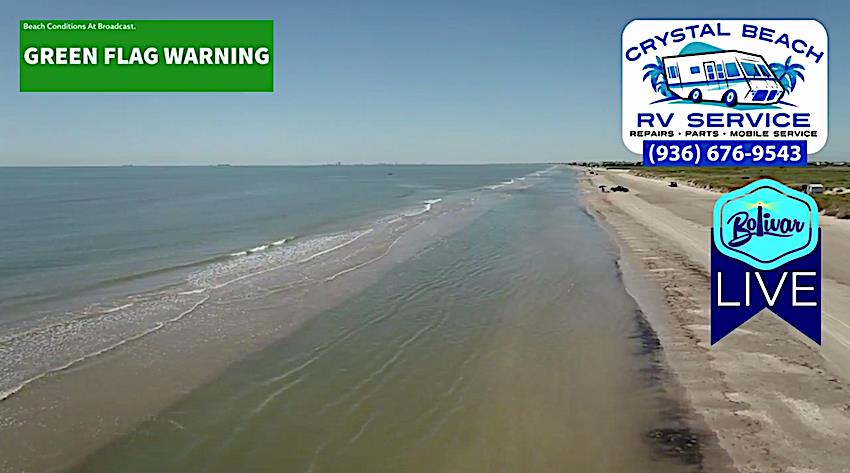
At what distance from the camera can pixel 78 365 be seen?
987cm

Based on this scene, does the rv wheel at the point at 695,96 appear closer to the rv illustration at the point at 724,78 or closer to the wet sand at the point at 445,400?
the rv illustration at the point at 724,78

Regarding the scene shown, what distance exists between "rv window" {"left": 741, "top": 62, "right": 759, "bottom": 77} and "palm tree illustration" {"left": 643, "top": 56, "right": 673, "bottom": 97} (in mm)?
1269

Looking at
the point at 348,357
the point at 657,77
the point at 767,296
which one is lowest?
the point at 348,357

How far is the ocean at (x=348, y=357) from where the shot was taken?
686 centimetres

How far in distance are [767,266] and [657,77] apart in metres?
4.71

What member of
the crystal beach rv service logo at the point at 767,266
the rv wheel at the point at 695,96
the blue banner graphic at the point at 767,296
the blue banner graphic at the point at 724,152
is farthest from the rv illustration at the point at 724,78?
the blue banner graphic at the point at 767,296

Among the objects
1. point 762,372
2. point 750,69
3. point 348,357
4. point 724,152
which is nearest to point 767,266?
point 724,152

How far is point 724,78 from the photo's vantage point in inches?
404

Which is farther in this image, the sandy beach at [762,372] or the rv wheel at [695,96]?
the rv wheel at [695,96]

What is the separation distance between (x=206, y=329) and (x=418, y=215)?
25.9m

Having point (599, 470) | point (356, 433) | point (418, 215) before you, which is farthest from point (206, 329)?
point (418, 215)

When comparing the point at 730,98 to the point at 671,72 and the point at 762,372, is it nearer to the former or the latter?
the point at 671,72

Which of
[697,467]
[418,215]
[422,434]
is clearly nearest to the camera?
[697,467]

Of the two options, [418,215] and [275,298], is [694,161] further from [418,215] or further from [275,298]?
[418,215]
